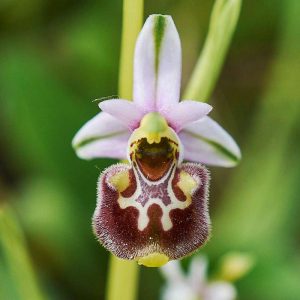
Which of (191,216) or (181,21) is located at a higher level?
(181,21)

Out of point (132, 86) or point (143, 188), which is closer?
point (143, 188)

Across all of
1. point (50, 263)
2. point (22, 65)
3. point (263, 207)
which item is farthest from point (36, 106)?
point (263, 207)

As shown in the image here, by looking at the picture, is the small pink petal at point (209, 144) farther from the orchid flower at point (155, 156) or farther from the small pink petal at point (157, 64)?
the small pink petal at point (157, 64)

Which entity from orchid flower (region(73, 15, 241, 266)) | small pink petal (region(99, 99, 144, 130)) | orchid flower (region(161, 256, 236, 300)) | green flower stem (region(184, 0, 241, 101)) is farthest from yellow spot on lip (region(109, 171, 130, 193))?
orchid flower (region(161, 256, 236, 300))

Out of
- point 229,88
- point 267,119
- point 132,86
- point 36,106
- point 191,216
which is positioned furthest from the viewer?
point 229,88

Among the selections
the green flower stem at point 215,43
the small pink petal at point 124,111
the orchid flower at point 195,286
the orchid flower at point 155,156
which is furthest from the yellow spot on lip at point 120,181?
the orchid flower at point 195,286

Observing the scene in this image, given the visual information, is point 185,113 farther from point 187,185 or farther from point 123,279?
point 123,279

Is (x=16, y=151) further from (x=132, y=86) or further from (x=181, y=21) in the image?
(x=132, y=86)
